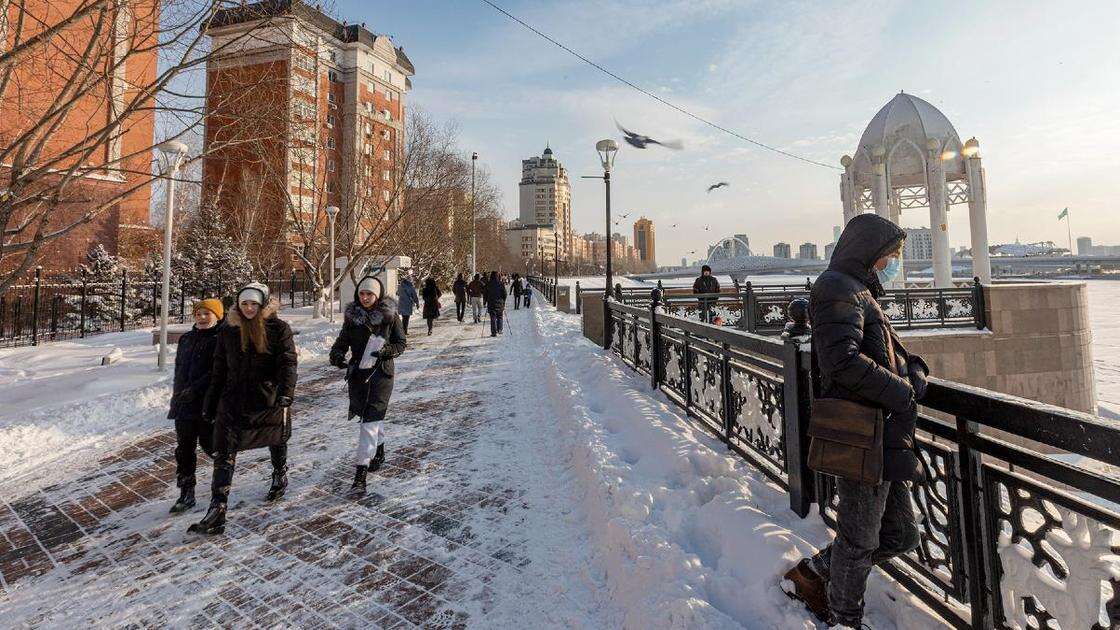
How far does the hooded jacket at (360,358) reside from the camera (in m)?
4.31

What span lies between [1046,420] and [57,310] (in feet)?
68.5

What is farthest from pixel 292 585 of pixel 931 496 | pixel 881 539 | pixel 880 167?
pixel 880 167

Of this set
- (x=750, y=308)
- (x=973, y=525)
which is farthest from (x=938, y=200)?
(x=973, y=525)

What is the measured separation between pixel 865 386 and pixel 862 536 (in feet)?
2.25

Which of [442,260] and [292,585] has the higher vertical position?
[442,260]

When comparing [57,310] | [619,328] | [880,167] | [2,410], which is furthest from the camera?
[880,167]

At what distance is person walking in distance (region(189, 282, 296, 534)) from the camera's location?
11.9 feet

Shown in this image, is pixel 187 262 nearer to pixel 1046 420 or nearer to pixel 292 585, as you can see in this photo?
pixel 292 585

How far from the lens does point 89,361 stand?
32.2ft

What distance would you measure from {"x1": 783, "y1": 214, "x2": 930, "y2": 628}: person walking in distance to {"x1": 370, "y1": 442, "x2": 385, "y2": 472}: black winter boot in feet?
13.1

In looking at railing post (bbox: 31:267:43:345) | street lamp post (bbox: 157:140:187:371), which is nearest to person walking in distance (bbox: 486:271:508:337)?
street lamp post (bbox: 157:140:187:371)

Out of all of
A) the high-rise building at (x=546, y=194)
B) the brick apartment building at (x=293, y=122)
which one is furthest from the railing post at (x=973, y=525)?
the high-rise building at (x=546, y=194)

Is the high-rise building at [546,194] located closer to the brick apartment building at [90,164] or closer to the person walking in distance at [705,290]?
the brick apartment building at [90,164]

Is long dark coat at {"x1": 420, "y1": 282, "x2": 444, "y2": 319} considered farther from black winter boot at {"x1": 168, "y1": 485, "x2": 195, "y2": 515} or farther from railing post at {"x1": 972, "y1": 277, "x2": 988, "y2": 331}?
railing post at {"x1": 972, "y1": 277, "x2": 988, "y2": 331}
